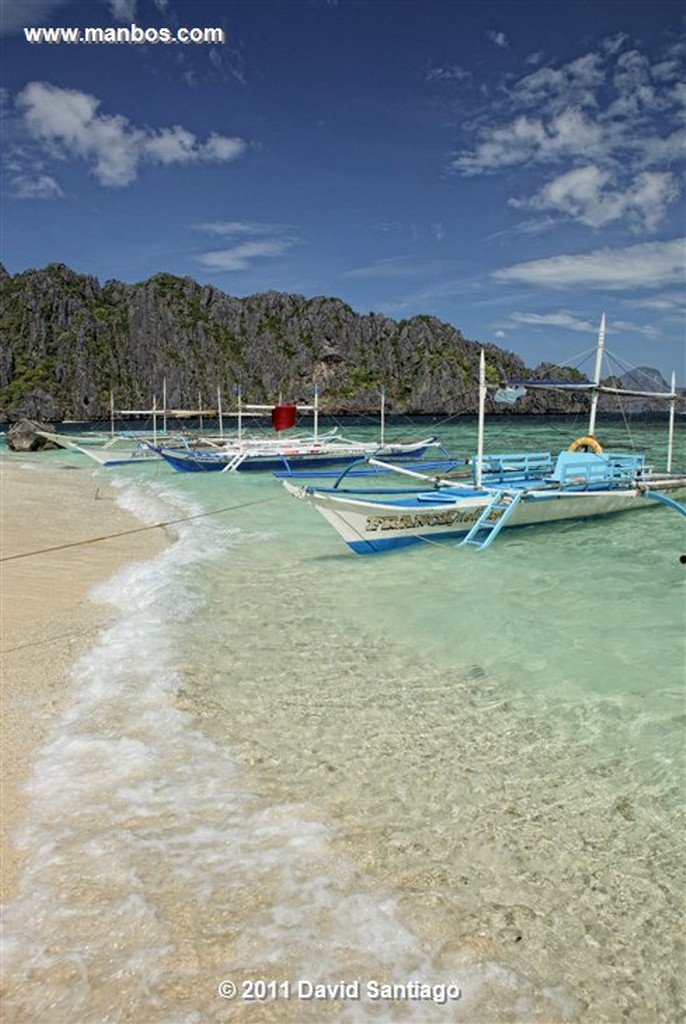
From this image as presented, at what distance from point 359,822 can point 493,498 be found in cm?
1151

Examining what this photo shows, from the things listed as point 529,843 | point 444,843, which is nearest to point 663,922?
point 529,843

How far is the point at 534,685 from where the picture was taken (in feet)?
23.8

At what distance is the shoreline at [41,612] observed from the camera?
4.98 metres

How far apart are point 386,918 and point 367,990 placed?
1.52ft

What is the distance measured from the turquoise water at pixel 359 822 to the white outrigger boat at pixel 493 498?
398 centimetres

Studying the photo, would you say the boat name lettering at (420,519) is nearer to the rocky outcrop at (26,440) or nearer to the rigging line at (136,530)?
the rigging line at (136,530)

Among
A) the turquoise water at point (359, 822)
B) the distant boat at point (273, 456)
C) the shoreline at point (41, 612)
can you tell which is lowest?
the turquoise water at point (359, 822)

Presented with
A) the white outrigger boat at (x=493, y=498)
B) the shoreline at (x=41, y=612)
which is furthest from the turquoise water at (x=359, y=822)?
the white outrigger boat at (x=493, y=498)

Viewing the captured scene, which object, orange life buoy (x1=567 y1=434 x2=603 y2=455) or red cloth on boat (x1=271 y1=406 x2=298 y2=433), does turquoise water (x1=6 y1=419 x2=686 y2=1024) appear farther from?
orange life buoy (x1=567 y1=434 x2=603 y2=455)

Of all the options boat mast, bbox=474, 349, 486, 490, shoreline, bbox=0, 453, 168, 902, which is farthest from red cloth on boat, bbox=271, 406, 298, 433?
boat mast, bbox=474, 349, 486, 490

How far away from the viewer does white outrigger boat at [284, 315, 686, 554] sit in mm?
13438

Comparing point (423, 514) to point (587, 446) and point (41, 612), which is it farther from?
point (587, 446)

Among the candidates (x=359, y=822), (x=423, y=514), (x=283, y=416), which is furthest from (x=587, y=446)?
(x=359, y=822)

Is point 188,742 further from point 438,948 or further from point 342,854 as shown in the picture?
point 438,948
